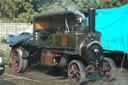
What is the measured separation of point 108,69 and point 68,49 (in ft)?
4.81

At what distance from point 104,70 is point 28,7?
14.8 metres

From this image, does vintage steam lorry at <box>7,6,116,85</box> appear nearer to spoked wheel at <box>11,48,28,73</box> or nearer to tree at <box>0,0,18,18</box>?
spoked wheel at <box>11,48,28,73</box>

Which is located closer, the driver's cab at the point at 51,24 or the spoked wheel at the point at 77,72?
the spoked wheel at the point at 77,72

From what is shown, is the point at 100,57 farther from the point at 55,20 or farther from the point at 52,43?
the point at 55,20

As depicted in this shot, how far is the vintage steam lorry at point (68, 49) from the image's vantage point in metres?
7.59

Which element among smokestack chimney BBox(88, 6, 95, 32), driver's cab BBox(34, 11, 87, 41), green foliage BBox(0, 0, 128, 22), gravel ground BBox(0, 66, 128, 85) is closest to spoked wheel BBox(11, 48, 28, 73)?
gravel ground BBox(0, 66, 128, 85)

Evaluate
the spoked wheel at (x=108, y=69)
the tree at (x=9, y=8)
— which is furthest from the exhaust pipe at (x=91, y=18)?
the tree at (x=9, y=8)

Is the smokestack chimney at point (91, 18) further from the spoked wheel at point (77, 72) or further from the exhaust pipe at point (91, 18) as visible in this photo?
the spoked wheel at point (77, 72)

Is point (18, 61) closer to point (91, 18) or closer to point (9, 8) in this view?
point (91, 18)

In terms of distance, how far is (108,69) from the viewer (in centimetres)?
820

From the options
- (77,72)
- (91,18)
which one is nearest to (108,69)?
(77,72)

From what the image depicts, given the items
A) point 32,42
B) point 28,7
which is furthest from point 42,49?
point 28,7

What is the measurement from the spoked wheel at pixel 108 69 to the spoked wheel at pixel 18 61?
3.21 m

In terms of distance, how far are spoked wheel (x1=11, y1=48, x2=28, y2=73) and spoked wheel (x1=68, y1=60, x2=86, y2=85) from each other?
2.70 meters
